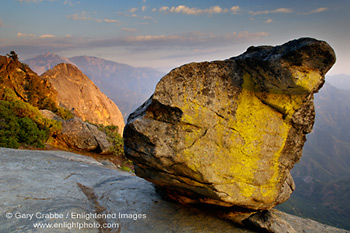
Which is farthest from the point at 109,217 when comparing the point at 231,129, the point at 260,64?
the point at 260,64

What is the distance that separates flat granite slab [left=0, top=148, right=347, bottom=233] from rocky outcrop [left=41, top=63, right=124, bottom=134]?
38.7 metres

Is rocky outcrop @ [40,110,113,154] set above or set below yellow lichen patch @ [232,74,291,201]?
below

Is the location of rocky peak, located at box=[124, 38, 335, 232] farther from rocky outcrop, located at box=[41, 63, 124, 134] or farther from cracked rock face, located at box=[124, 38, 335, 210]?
rocky outcrop, located at box=[41, 63, 124, 134]

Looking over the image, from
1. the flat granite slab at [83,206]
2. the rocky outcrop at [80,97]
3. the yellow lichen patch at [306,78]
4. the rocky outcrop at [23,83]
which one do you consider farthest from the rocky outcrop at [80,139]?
the rocky outcrop at [80,97]

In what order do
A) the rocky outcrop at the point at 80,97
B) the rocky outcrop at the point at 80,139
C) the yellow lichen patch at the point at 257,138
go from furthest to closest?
the rocky outcrop at the point at 80,97 → the rocky outcrop at the point at 80,139 → the yellow lichen patch at the point at 257,138

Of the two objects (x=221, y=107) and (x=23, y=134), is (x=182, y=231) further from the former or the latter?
(x=23, y=134)

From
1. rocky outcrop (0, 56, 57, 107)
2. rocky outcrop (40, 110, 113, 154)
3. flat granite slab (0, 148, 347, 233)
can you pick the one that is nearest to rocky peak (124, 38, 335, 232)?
flat granite slab (0, 148, 347, 233)

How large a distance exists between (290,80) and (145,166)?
5224 mm

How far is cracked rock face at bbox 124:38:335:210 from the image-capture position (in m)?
6.78

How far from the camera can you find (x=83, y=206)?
733cm

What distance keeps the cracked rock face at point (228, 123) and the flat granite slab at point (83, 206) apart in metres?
1.23

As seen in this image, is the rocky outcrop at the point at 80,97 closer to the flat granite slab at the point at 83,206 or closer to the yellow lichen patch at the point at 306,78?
the flat granite slab at the point at 83,206

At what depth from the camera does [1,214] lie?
582cm

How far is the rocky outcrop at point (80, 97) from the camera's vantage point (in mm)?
47597
